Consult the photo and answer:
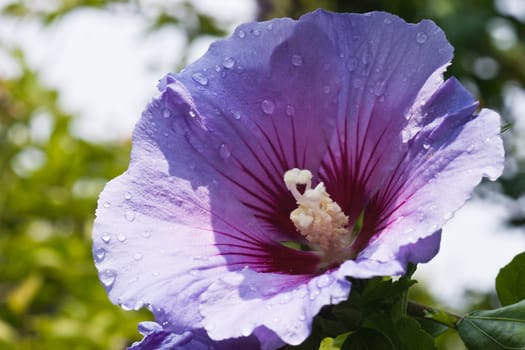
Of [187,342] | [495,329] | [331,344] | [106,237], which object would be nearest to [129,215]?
[106,237]

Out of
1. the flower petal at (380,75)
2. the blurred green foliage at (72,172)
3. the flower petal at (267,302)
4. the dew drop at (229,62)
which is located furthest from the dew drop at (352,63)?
the blurred green foliage at (72,172)

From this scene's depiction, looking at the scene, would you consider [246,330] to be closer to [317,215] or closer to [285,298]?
[285,298]

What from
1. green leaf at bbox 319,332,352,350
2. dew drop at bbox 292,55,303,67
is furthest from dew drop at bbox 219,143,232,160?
green leaf at bbox 319,332,352,350

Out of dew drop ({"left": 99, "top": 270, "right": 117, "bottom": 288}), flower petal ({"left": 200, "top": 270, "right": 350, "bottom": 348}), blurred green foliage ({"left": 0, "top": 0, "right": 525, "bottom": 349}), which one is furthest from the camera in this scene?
blurred green foliage ({"left": 0, "top": 0, "right": 525, "bottom": 349})

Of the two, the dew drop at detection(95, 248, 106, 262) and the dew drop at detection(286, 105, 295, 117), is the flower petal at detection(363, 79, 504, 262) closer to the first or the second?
the dew drop at detection(286, 105, 295, 117)

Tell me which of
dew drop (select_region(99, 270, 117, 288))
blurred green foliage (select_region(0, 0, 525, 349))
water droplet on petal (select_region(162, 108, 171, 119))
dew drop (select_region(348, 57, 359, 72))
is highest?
dew drop (select_region(348, 57, 359, 72))

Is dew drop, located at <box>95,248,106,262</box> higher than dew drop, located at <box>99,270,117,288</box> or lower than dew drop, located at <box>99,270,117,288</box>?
higher

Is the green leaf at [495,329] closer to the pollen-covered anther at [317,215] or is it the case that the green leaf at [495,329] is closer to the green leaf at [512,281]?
the green leaf at [512,281]
